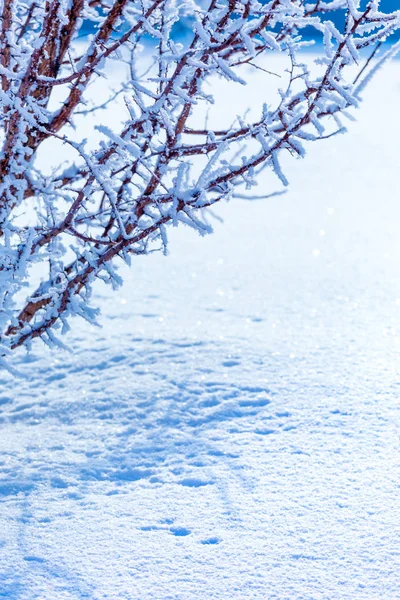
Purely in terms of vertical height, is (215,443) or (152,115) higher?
(152,115)

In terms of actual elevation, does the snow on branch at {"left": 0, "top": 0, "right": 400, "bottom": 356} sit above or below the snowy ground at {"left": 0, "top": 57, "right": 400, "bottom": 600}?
above

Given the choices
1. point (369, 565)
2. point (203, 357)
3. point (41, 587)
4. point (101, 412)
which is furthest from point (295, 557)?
point (203, 357)

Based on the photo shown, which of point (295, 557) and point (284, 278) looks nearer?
point (295, 557)

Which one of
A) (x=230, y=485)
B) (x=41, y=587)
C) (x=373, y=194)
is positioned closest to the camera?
(x=41, y=587)

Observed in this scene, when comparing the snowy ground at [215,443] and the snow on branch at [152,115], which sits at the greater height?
the snow on branch at [152,115]

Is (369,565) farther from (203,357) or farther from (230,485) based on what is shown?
(203,357)

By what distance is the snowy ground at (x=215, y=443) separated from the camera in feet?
6.30

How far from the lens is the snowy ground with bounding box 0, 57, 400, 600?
6.30ft

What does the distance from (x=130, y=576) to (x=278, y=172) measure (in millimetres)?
1185

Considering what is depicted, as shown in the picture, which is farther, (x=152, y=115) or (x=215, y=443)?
(x=215, y=443)

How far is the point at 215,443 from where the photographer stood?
2646 mm

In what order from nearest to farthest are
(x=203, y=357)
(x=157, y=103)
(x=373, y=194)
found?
(x=157, y=103)
(x=203, y=357)
(x=373, y=194)

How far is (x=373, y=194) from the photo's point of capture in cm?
738

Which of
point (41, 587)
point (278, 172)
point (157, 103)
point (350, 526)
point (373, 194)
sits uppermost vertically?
point (373, 194)
